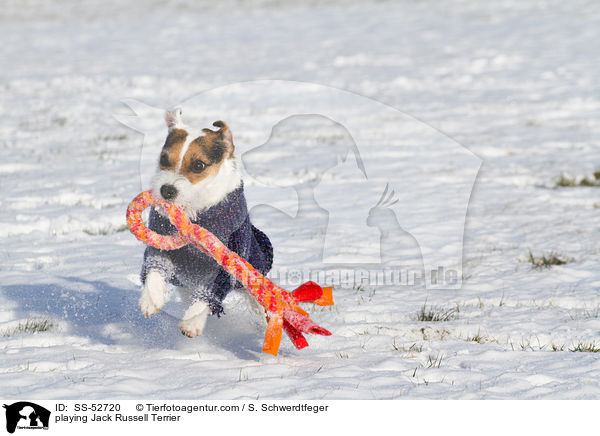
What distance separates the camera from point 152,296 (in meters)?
3.97

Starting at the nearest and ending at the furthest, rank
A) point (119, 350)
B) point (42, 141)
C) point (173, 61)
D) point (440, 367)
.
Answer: point (440, 367) → point (119, 350) → point (42, 141) → point (173, 61)

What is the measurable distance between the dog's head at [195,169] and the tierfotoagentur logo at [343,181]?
379 millimetres

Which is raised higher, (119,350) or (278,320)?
(278,320)

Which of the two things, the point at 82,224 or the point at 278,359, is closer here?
the point at 278,359

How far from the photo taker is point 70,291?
5.43 metres

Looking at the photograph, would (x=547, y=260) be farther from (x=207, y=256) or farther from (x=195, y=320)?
(x=195, y=320)

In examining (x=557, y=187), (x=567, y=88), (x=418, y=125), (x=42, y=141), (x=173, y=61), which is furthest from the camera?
(x=173, y=61)

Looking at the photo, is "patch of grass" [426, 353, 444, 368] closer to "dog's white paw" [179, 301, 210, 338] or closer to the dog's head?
"dog's white paw" [179, 301, 210, 338]

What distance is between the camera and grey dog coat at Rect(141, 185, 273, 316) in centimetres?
412

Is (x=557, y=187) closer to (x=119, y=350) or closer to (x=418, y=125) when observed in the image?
(x=418, y=125)
